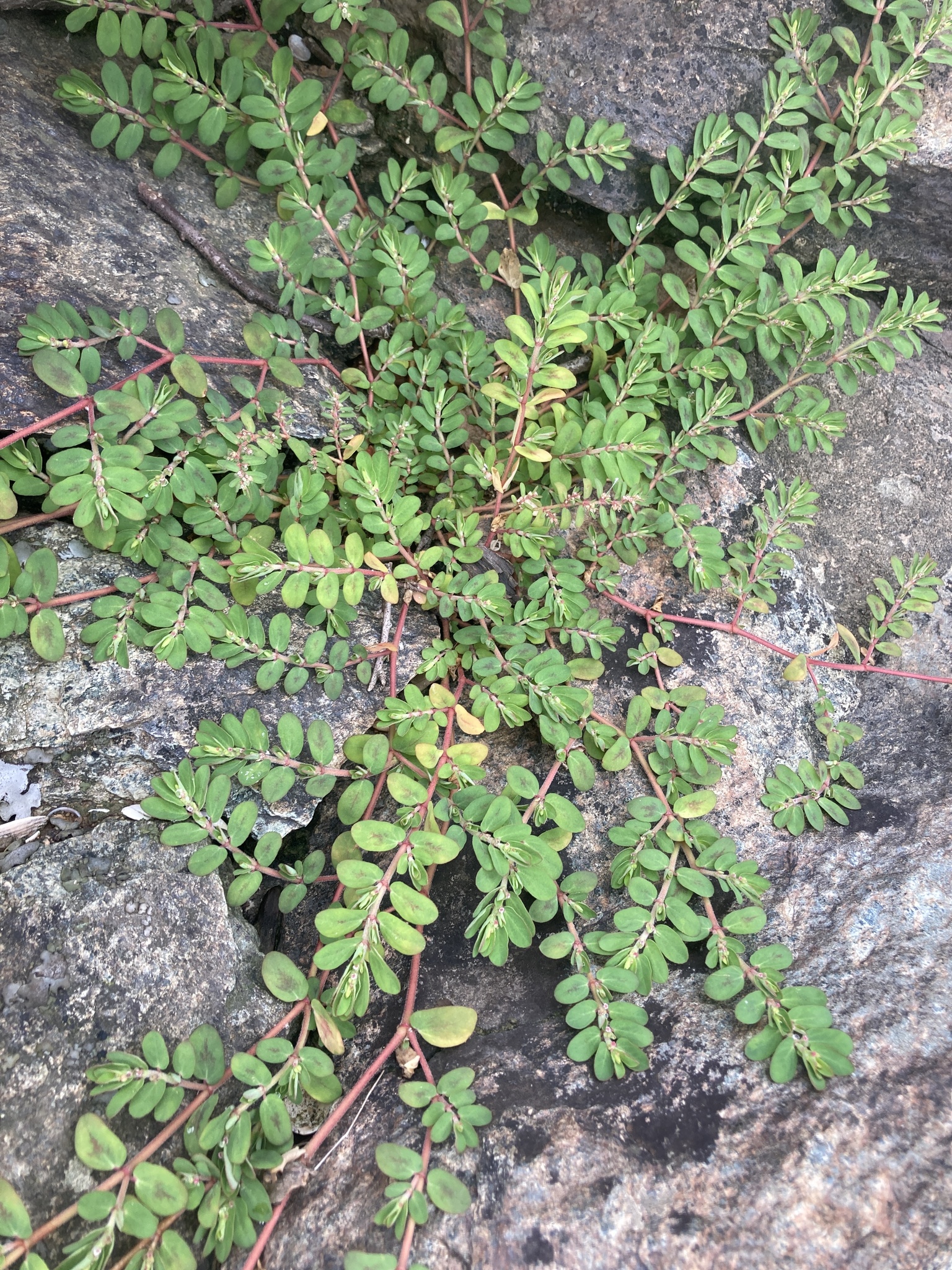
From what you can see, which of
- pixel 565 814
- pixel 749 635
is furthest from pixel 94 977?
pixel 749 635

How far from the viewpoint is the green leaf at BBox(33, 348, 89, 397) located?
1.88 metres

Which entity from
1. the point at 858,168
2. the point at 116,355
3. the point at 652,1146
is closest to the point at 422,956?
the point at 652,1146

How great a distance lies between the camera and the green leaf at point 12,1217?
1.40m

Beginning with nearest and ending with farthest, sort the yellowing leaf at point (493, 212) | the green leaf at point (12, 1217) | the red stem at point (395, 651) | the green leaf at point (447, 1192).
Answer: the green leaf at point (12, 1217)
the green leaf at point (447, 1192)
the red stem at point (395, 651)
the yellowing leaf at point (493, 212)

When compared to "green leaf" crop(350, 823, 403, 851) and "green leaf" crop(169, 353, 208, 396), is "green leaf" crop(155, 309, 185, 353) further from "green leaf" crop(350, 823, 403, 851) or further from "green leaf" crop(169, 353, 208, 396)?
"green leaf" crop(350, 823, 403, 851)

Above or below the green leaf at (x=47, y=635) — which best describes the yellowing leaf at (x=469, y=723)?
above

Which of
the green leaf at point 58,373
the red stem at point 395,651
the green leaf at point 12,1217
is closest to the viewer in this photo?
the green leaf at point 12,1217

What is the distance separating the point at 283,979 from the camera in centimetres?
180

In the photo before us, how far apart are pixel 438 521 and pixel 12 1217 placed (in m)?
1.79

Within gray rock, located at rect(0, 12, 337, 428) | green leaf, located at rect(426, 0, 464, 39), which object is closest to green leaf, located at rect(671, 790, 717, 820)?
gray rock, located at rect(0, 12, 337, 428)

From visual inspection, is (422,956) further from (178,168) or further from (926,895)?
(178,168)

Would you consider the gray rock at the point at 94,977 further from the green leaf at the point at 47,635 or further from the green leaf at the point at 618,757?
the green leaf at the point at 618,757

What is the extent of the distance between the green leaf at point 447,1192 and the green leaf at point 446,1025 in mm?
251

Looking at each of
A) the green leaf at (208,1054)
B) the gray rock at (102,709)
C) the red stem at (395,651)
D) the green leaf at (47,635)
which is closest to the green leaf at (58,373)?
the gray rock at (102,709)
